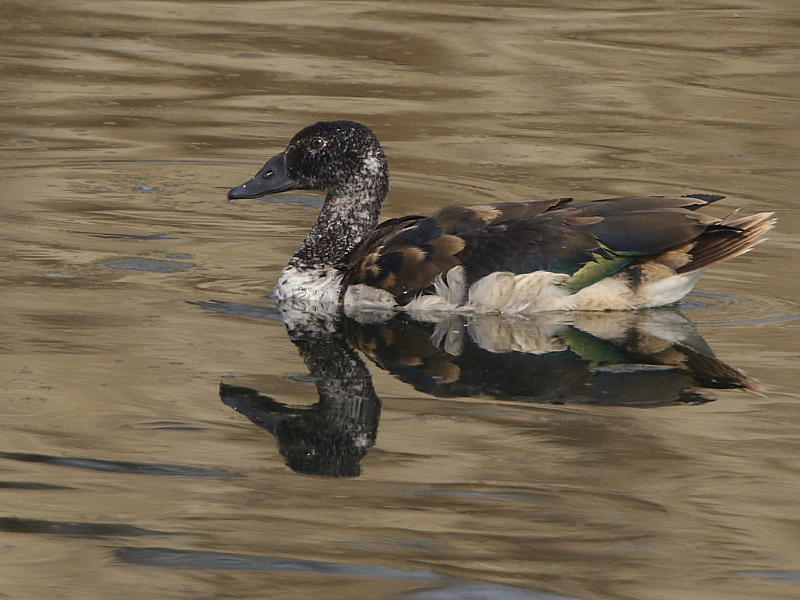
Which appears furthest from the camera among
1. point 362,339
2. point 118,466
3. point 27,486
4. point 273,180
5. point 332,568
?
point 273,180

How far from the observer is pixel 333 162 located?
9336mm

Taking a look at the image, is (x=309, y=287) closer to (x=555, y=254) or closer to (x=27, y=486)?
(x=555, y=254)

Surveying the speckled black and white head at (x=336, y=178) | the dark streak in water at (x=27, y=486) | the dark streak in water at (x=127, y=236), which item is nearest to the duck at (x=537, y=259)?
the speckled black and white head at (x=336, y=178)

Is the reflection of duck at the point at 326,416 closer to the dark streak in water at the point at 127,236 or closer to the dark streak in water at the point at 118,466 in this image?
the dark streak in water at the point at 118,466

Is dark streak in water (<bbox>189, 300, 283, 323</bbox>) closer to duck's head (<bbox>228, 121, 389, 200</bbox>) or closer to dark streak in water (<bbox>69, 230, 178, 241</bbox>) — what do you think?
duck's head (<bbox>228, 121, 389, 200</bbox>)

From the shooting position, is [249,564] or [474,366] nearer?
[249,564]

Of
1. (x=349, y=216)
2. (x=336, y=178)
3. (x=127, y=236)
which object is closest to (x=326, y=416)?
(x=349, y=216)

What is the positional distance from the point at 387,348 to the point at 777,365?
6.96 ft

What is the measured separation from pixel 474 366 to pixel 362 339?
899 millimetres

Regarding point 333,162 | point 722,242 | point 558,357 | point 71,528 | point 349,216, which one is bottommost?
point 71,528

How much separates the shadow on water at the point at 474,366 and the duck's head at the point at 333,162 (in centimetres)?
120

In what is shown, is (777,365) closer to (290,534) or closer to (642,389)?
(642,389)

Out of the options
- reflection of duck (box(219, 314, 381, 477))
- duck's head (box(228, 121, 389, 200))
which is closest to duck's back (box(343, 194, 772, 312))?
duck's head (box(228, 121, 389, 200))

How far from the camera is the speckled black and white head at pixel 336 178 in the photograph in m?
9.30
